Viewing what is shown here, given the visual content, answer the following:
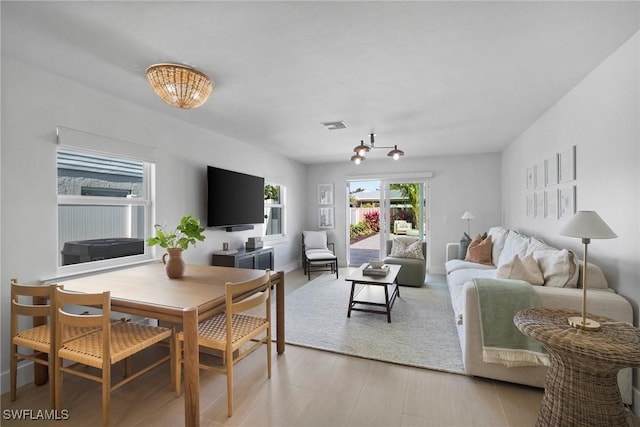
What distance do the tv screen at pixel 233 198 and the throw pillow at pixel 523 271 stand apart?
329 cm

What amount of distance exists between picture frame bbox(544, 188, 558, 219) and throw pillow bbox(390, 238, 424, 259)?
1.92 m

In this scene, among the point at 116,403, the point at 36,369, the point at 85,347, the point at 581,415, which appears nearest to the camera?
the point at 581,415

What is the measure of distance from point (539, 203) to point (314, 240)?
3.75 m

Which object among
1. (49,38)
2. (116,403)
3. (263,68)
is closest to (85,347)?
(116,403)

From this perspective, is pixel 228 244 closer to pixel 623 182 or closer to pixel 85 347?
pixel 85 347

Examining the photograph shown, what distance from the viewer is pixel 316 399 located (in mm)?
1995

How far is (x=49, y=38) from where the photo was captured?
187cm

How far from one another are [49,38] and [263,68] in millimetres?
1329

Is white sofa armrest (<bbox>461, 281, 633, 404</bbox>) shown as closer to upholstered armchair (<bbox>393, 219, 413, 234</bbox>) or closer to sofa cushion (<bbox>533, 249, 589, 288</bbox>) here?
sofa cushion (<bbox>533, 249, 589, 288</bbox>)

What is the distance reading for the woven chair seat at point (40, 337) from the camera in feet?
6.18

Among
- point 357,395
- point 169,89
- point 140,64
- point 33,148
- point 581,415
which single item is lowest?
point 357,395

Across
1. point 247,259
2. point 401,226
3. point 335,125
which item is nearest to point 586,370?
point 335,125

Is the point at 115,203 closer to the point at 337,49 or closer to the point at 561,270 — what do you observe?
the point at 337,49

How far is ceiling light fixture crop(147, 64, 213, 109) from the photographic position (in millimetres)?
1994
